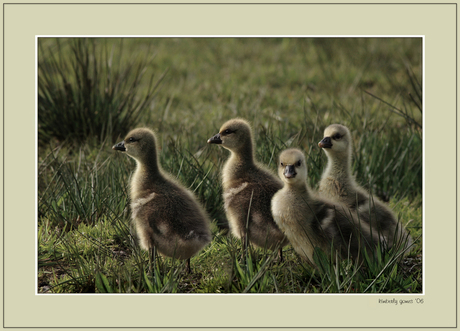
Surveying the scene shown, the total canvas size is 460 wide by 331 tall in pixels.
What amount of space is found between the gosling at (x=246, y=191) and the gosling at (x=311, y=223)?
15cm

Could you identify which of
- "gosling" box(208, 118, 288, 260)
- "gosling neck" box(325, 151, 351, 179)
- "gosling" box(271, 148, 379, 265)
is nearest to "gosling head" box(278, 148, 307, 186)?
"gosling" box(271, 148, 379, 265)

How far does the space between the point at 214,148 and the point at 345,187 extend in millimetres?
1635

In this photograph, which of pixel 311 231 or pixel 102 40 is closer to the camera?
pixel 311 231

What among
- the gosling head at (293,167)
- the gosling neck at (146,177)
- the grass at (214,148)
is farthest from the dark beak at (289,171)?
the gosling neck at (146,177)

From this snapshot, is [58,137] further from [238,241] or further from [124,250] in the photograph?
[238,241]

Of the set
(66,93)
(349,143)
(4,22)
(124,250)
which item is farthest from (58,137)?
(349,143)

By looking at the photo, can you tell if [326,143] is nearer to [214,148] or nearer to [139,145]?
[139,145]

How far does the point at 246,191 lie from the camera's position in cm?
408

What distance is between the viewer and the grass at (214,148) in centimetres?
384

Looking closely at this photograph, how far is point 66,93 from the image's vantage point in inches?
259

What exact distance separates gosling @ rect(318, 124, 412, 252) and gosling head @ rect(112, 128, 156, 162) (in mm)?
1277

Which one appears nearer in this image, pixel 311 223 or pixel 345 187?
pixel 311 223

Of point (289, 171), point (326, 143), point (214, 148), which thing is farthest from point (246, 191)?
point (214, 148)

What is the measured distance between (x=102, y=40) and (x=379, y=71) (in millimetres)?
5115
